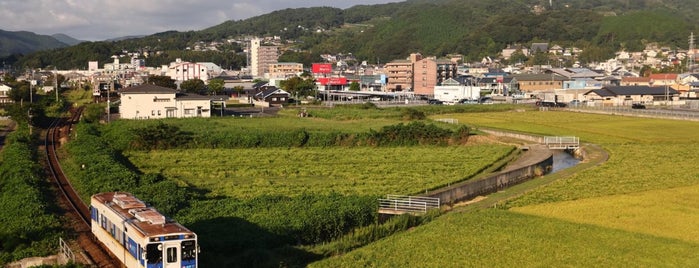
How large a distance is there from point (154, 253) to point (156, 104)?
133 ft

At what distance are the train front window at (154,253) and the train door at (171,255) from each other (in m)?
0.07

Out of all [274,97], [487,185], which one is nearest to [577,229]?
[487,185]

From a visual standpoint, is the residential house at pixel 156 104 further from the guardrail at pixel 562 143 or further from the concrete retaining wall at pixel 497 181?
the concrete retaining wall at pixel 497 181

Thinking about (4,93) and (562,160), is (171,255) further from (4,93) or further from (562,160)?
(4,93)

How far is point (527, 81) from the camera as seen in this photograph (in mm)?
96000

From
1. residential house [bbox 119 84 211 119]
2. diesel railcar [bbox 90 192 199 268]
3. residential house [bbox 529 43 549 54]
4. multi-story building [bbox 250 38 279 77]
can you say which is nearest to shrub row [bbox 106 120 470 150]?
residential house [bbox 119 84 211 119]

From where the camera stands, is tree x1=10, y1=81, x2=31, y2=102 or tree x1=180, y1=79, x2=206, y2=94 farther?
tree x1=180, y1=79, x2=206, y2=94

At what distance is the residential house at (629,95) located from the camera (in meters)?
73.6

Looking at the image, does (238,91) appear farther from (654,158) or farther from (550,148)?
(654,158)

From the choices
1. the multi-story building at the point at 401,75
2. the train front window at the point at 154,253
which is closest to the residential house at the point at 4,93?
the multi-story building at the point at 401,75

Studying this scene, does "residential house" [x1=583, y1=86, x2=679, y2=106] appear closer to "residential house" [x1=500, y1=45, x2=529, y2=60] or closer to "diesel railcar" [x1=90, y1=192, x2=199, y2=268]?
"diesel railcar" [x1=90, y1=192, x2=199, y2=268]

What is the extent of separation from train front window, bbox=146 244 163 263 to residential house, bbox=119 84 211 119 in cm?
4022

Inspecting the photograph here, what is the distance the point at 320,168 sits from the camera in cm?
3006

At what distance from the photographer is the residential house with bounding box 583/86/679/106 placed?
242 feet
